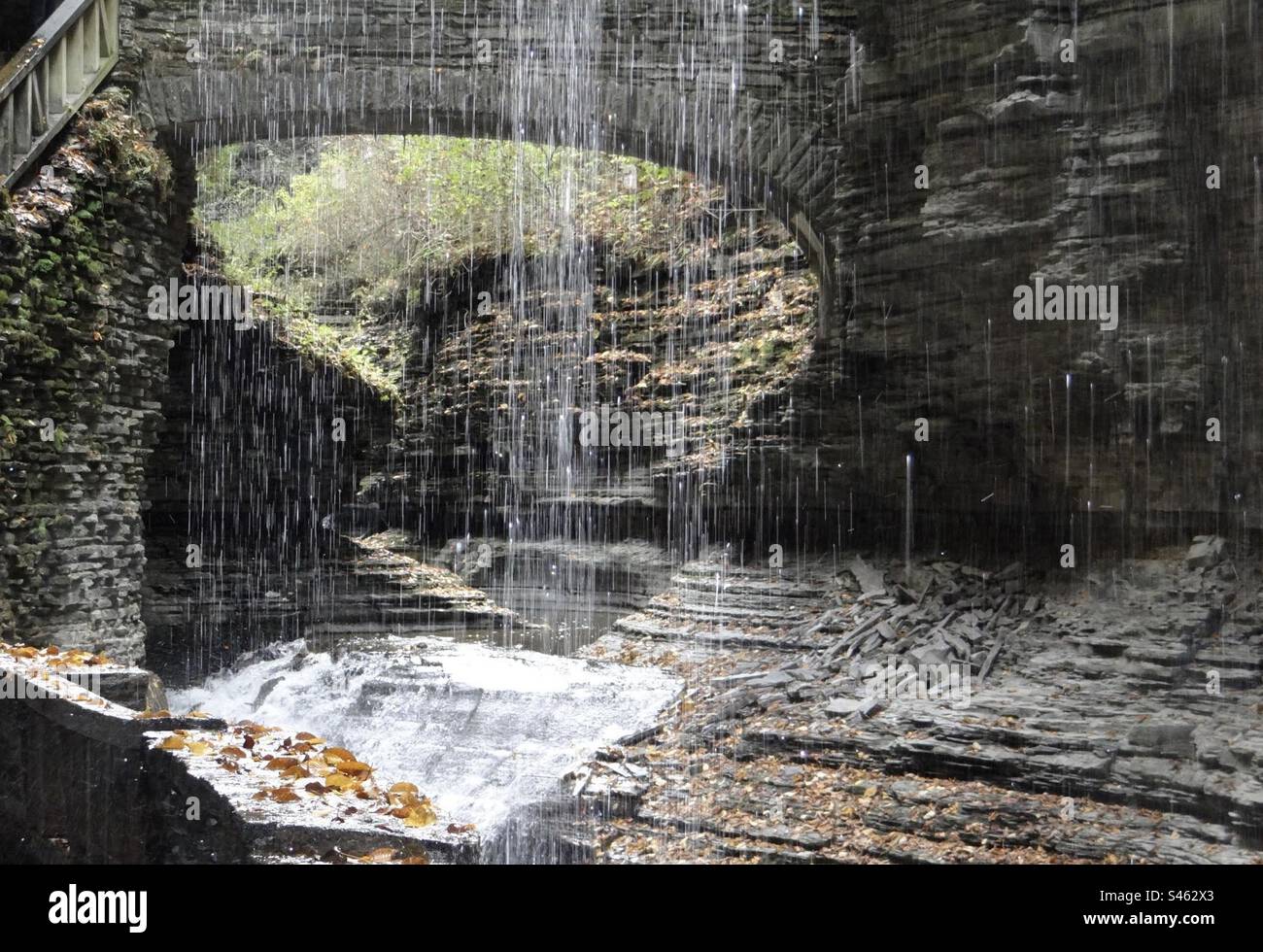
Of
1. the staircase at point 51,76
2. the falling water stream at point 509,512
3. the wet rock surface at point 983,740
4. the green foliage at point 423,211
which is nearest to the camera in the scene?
the wet rock surface at point 983,740

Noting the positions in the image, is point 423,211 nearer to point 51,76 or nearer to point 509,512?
point 509,512

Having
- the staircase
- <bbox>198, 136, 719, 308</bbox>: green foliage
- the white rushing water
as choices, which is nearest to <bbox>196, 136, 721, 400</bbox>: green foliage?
<bbox>198, 136, 719, 308</bbox>: green foliage

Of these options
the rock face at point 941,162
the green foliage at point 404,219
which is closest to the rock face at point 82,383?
the rock face at point 941,162

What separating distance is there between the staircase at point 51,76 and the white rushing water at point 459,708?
530 cm

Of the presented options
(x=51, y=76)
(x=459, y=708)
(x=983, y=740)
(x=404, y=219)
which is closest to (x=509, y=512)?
(x=459, y=708)

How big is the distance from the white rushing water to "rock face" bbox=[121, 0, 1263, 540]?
11.5ft

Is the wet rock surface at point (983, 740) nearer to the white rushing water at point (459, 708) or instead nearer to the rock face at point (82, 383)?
the white rushing water at point (459, 708)

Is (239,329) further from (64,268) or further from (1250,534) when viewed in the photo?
(1250,534)

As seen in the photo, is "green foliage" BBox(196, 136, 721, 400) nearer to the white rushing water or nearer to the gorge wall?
the gorge wall

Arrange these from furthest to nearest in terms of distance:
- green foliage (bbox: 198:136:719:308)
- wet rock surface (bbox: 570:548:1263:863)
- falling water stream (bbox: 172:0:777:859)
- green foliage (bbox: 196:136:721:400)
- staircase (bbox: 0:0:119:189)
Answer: green foliage (bbox: 198:136:719:308)
green foliage (bbox: 196:136:721:400)
staircase (bbox: 0:0:119:189)
falling water stream (bbox: 172:0:777:859)
wet rock surface (bbox: 570:548:1263:863)

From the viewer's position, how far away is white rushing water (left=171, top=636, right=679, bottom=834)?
7.98 metres

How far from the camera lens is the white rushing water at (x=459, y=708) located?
7980 mm

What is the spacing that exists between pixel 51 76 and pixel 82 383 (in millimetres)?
Answer: 2715

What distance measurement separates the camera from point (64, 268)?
9.50 m
